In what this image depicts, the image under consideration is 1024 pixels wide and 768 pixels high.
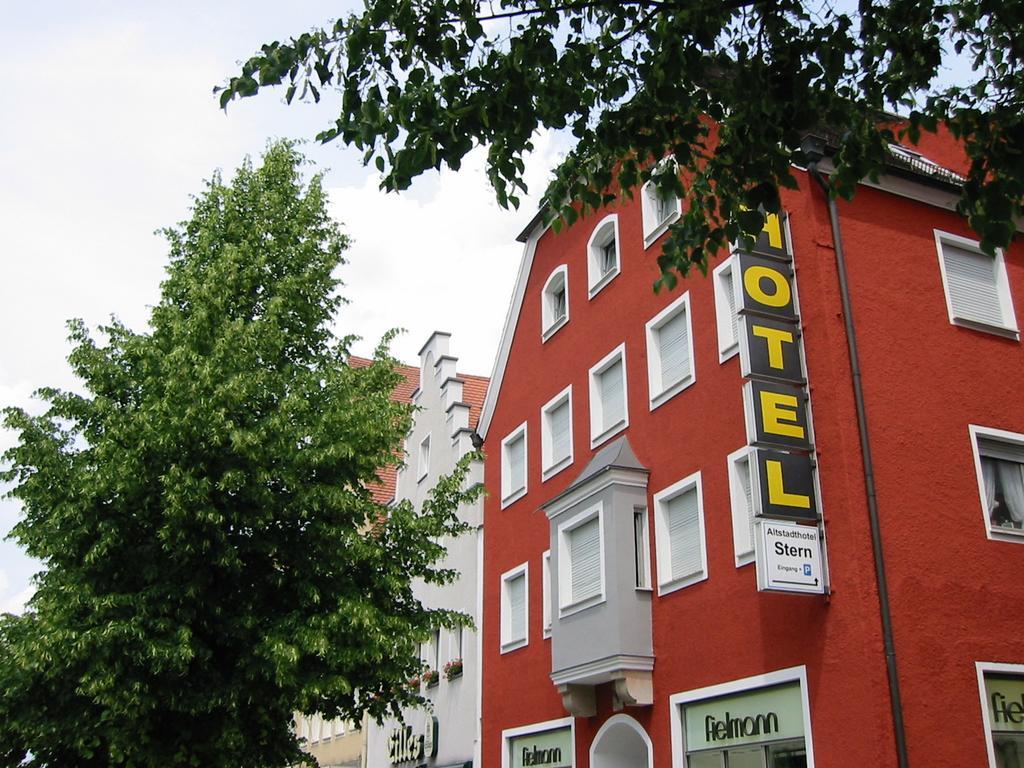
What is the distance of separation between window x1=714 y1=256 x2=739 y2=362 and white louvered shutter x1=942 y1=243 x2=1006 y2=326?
299cm

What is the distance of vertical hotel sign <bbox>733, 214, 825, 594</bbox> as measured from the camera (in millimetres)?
13219

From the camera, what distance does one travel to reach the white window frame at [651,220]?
18.4m

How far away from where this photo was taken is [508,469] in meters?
23.5

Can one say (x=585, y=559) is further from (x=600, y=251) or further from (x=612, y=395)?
(x=600, y=251)

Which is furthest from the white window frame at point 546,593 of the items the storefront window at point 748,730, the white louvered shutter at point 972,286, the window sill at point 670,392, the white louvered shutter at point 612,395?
the white louvered shutter at point 972,286

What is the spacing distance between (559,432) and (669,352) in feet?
13.4

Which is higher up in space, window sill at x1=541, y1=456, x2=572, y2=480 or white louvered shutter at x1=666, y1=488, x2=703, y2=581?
window sill at x1=541, y1=456, x2=572, y2=480

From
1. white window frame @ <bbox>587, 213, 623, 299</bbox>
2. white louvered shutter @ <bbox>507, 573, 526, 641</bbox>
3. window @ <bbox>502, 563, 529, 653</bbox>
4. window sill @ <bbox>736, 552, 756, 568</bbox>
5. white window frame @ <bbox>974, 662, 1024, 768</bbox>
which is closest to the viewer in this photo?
white window frame @ <bbox>974, 662, 1024, 768</bbox>

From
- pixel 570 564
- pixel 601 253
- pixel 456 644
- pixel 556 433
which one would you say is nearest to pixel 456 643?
pixel 456 644

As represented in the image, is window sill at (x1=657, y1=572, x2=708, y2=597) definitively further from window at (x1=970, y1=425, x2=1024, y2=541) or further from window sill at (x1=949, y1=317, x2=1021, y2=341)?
window sill at (x1=949, y1=317, x2=1021, y2=341)

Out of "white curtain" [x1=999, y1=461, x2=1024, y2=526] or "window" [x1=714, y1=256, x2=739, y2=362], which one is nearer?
"white curtain" [x1=999, y1=461, x2=1024, y2=526]

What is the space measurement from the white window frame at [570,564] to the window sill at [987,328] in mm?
5939

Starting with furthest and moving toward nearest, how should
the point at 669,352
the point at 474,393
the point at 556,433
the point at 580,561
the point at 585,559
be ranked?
the point at 474,393 → the point at 556,433 → the point at 580,561 → the point at 585,559 → the point at 669,352

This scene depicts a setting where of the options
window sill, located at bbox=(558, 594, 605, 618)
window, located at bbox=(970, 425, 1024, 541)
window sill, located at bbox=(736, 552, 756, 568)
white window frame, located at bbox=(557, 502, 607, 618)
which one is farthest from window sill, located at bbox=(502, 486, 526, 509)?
window, located at bbox=(970, 425, 1024, 541)
